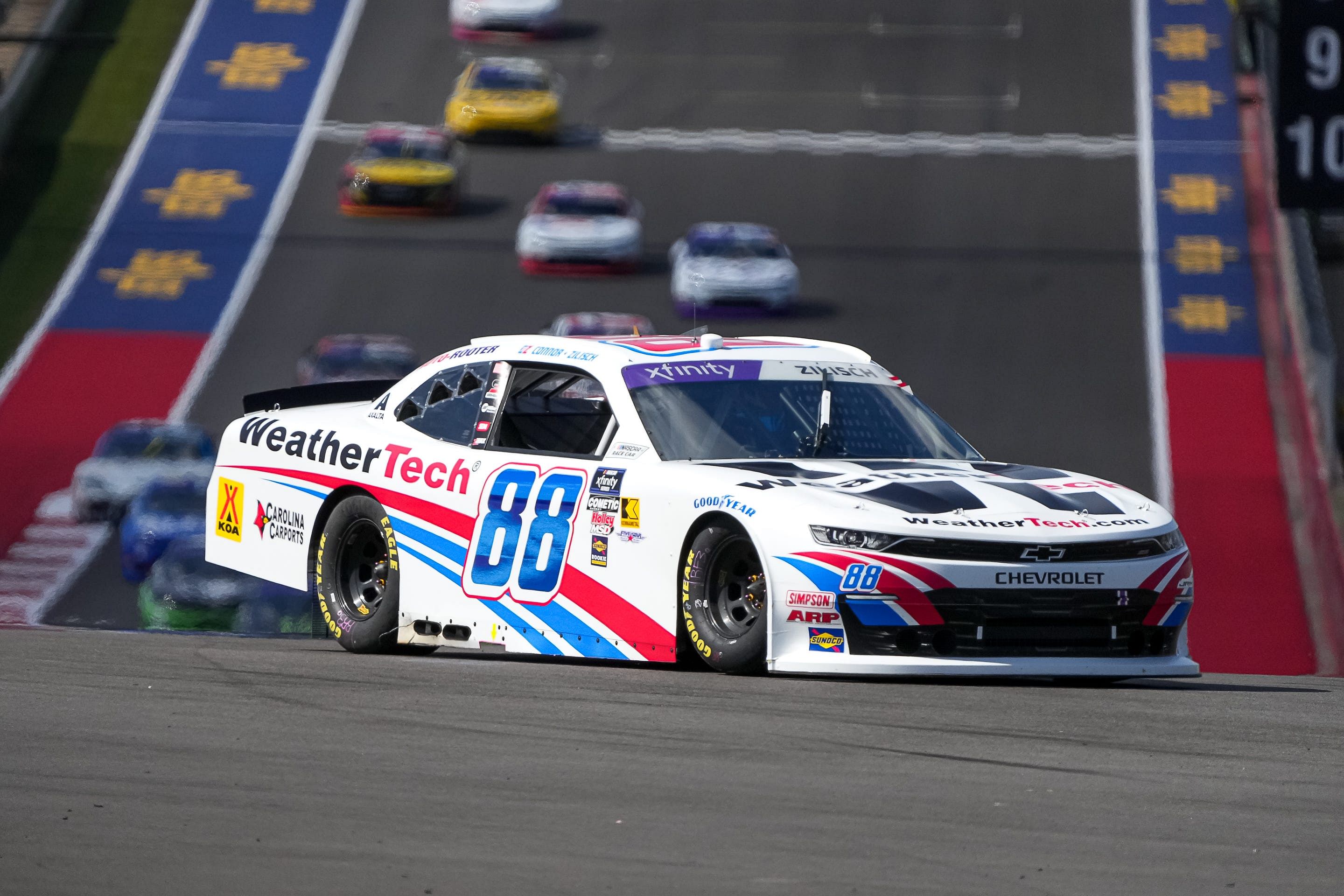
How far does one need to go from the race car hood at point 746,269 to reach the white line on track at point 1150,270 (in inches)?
217

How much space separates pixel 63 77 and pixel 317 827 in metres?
40.4

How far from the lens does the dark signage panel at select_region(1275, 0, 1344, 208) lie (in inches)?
563

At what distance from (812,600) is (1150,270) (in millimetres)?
27372

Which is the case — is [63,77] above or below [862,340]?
above

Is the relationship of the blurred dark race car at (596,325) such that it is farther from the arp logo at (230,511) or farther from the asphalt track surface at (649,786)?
the asphalt track surface at (649,786)

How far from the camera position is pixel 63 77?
43.1 metres

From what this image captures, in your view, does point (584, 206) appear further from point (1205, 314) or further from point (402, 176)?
point (1205, 314)

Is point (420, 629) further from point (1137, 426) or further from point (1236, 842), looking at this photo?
point (1137, 426)

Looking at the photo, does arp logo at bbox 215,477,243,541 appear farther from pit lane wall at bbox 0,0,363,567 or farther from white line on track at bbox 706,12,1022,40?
white line on track at bbox 706,12,1022,40

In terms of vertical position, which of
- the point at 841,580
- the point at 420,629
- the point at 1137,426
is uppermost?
the point at 841,580

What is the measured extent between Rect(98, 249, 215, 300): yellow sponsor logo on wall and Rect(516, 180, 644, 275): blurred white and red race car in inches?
206

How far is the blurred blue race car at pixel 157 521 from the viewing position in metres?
21.4

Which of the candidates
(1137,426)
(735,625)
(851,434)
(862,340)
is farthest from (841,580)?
(862,340)

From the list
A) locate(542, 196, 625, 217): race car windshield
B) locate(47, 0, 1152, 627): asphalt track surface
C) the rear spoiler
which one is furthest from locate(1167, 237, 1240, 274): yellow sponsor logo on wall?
the rear spoiler
